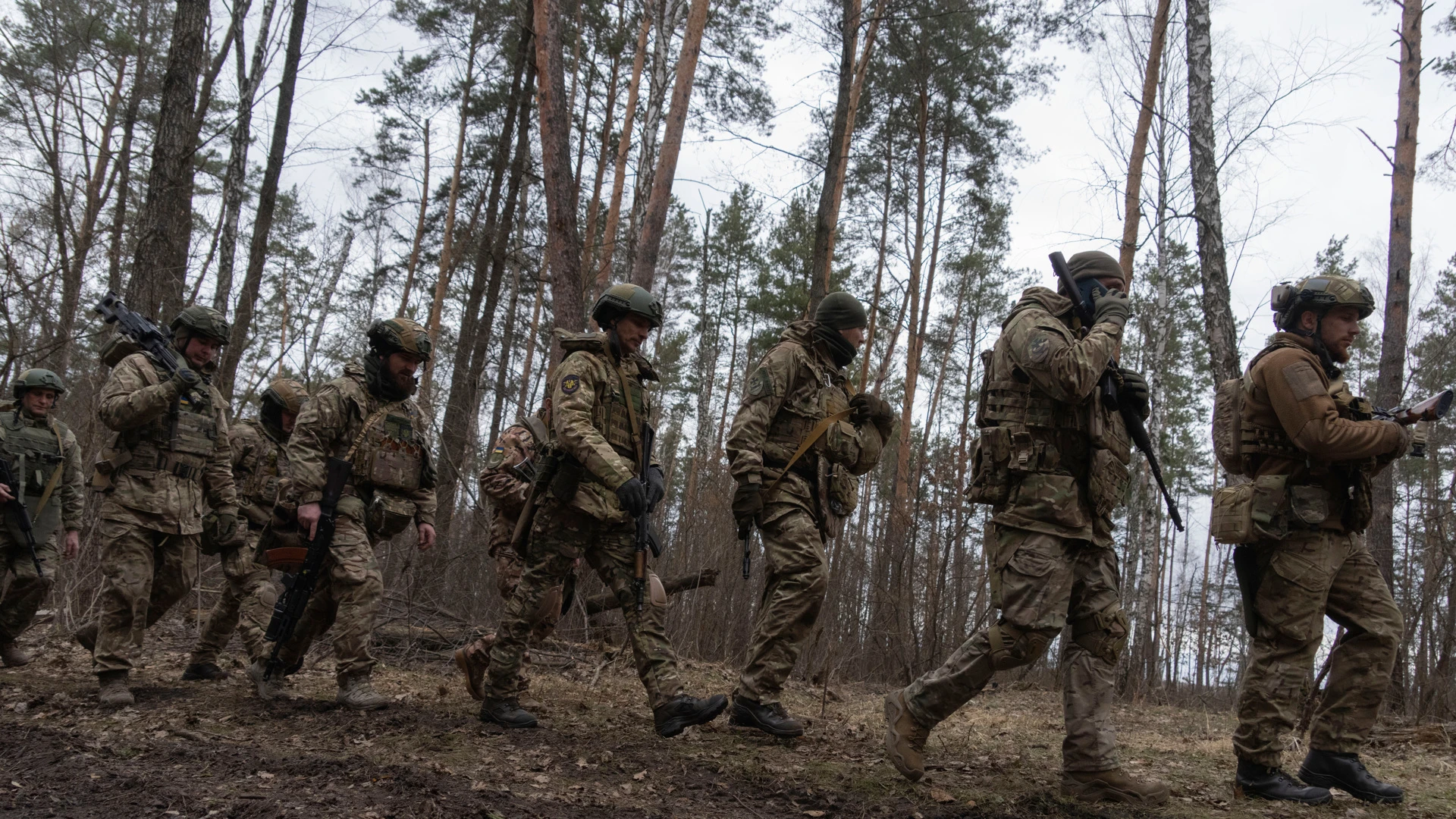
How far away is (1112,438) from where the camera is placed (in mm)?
3779

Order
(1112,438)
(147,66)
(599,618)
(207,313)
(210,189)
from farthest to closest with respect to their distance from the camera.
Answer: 1. (210,189)
2. (147,66)
3. (599,618)
4. (207,313)
5. (1112,438)

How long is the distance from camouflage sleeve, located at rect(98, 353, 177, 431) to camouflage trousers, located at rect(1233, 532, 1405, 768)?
5.71 meters

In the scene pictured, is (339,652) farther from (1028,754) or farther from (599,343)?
(1028,754)

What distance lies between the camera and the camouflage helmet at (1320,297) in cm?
407

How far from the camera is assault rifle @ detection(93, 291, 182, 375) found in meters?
5.27

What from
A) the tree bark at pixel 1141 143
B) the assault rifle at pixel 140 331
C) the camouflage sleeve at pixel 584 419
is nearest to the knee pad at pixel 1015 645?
the camouflage sleeve at pixel 584 419

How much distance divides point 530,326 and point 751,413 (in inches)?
605

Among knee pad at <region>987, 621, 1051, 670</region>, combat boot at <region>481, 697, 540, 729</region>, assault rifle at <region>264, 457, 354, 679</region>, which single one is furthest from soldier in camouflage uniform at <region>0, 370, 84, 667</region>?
knee pad at <region>987, 621, 1051, 670</region>

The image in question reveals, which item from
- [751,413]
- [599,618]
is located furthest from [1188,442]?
[751,413]

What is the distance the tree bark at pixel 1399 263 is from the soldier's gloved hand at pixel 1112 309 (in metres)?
6.40

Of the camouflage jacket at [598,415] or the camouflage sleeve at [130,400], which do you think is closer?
the camouflage jacket at [598,415]

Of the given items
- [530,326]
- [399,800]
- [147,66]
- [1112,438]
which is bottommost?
[399,800]

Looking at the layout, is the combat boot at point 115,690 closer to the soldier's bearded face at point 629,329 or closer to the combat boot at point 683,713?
the combat boot at point 683,713

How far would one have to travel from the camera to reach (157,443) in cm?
545
